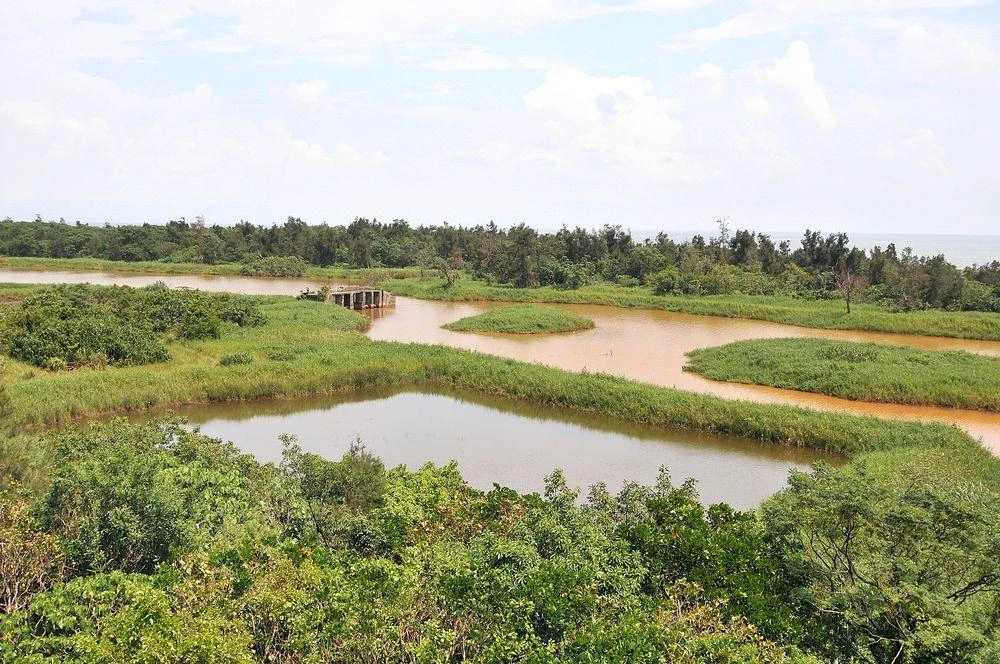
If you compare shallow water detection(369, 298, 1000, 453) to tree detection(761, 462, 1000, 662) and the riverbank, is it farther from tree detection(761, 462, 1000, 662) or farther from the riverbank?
tree detection(761, 462, 1000, 662)

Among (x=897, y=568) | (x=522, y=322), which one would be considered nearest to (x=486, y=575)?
(x=897, y=568)

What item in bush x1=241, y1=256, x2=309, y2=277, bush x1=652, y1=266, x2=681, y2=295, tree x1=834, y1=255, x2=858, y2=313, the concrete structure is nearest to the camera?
tree x1=834, y1=255, x2=858, y2=313

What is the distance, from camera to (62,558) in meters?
8.49

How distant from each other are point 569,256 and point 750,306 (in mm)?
21774

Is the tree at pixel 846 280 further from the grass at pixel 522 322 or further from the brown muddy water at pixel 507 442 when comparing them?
the brown muddy water at pixel 507 442

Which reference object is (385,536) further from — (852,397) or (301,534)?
(852,397)

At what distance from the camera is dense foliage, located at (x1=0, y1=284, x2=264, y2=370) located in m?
24.0

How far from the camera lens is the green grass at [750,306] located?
1590 inches

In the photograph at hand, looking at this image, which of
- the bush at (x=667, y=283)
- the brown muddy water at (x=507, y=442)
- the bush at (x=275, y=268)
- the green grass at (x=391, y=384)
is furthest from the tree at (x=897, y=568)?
the bush at (x=275, y=268)

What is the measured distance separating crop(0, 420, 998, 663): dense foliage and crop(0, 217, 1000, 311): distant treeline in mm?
41991

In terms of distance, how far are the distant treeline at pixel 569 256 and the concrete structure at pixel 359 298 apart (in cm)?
1044

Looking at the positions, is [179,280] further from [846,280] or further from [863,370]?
[863,370]

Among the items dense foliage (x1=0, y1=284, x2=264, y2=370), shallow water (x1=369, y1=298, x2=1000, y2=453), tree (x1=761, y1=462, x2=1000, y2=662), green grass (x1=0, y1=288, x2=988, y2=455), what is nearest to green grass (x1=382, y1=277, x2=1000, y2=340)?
shallow water (x1=369, y1=298, x2=1000, y2=453)

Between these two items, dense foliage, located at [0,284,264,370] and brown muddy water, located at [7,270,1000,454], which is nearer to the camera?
brown muddy water, located at [7,270,1000,454]
